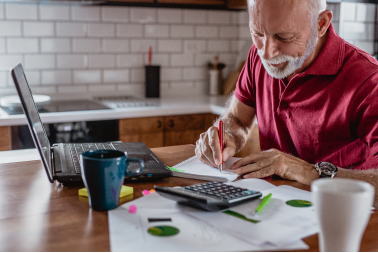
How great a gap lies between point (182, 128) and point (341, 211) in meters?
2.09

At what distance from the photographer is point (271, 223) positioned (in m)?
0.86

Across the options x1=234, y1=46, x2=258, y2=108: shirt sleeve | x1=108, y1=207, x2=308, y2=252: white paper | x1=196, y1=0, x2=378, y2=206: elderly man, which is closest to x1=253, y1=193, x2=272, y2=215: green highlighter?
x1=108, y1=207, x2=308, y2=252: white paper

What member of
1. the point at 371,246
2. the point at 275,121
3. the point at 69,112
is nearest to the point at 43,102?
the point at 69,112

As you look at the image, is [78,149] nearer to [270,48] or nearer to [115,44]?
[270,48]

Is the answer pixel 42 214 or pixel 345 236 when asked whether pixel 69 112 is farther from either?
pixel 345 236

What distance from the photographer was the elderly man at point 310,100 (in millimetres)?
1252

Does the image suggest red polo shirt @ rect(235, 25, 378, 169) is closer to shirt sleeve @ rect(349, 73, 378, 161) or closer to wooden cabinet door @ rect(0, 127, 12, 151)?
shirt sleeve @ rect(349, 73, 378, 161)

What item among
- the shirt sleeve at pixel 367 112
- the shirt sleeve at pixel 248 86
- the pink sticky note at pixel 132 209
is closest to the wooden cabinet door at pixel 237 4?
the shirt sleeve at pixel 248 86

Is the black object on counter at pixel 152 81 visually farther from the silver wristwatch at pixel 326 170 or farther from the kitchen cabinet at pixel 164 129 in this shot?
the silver wristwatch at pixel 326 170

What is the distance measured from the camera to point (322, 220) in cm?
68

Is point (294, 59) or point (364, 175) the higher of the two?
point (294, 59)

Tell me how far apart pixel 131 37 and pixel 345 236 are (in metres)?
2.64

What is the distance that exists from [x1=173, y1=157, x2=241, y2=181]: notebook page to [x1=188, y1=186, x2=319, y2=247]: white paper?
24cm

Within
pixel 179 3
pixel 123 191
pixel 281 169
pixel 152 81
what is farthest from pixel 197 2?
pixel 123 191
